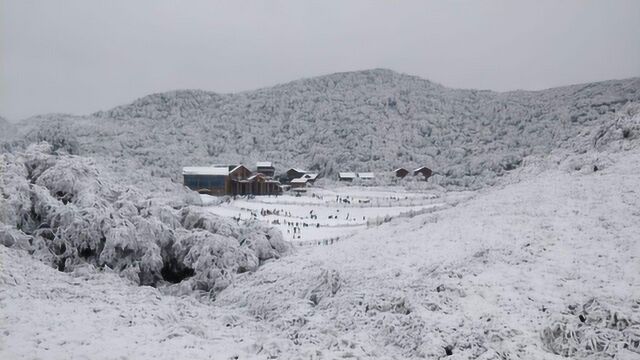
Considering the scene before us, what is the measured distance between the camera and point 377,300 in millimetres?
12141

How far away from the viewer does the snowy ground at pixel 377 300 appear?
31.5 ft

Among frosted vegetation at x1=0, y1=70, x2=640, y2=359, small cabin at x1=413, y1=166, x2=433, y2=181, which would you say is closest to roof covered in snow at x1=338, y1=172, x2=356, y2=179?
small cabin at x1=413, y1=166, x2=433, y2=181

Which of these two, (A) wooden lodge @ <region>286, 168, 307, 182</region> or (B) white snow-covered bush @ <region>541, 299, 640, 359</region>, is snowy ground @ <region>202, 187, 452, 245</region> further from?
(A) wooden lodge @ <region>286, 168, 307, 182</region>

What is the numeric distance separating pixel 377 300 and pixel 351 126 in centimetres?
11489

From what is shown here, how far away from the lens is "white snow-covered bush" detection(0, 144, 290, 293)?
1503 cm

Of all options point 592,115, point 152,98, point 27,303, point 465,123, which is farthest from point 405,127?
point 27,303

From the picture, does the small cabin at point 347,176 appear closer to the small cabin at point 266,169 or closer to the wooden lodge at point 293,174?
the wooden lodge at point 293,174

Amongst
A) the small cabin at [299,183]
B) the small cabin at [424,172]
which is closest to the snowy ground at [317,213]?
the small cabin at [299,183]

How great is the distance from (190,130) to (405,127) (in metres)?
60.2

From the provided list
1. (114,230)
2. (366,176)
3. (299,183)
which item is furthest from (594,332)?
(366,176)

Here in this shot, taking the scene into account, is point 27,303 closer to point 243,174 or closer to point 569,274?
point 569,274

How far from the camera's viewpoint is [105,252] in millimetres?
15141

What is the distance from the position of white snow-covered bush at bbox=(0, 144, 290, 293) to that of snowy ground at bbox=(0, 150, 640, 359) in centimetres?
102

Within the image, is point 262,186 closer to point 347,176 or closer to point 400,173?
point 347,176
